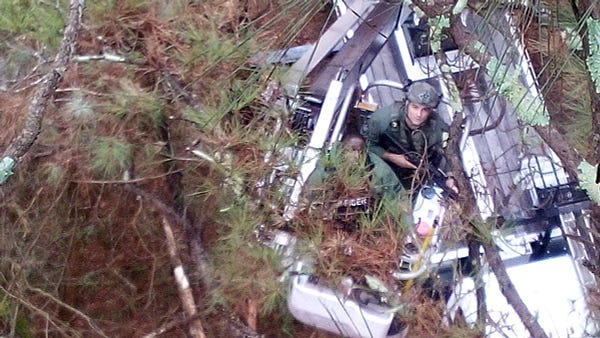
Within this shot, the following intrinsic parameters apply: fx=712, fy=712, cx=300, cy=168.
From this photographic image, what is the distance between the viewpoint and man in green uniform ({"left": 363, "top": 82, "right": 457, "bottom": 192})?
1.98 metres

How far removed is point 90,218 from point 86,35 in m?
0.56

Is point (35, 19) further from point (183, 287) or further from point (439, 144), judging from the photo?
point (439, 144)

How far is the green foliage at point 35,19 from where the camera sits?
6.70ft

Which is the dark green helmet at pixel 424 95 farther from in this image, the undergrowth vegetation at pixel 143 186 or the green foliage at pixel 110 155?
the green foliage at pixel 110 155

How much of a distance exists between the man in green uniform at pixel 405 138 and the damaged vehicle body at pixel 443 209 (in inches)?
2.3

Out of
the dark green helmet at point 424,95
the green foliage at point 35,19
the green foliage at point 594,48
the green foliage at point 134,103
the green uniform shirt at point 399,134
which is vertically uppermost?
the green foliage at point 35,19

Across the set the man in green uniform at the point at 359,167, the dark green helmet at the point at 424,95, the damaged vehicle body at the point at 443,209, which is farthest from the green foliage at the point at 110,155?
the dark green helmet at the point at 424,95

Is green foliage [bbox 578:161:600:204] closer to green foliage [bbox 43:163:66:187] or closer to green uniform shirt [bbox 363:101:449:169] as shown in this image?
green uniform shirt [bbox 363:101:449:169]

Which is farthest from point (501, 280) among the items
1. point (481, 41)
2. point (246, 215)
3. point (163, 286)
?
point (163, 286)

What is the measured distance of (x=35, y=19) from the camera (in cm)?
207

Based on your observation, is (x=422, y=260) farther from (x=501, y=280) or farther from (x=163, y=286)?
(x=163, y=286)

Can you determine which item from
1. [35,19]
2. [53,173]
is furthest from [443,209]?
[35,19]

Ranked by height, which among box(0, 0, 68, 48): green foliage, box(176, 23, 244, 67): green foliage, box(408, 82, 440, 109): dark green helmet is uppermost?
box(0, 0, 68, 48): green foliage

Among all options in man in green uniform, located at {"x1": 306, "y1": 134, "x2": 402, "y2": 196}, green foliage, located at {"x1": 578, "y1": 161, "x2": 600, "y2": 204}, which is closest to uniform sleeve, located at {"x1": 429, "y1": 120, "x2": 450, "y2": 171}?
man in green uniform, located at {"x1": 306, "y1": 134, "x2": 402, "y2": 196}
